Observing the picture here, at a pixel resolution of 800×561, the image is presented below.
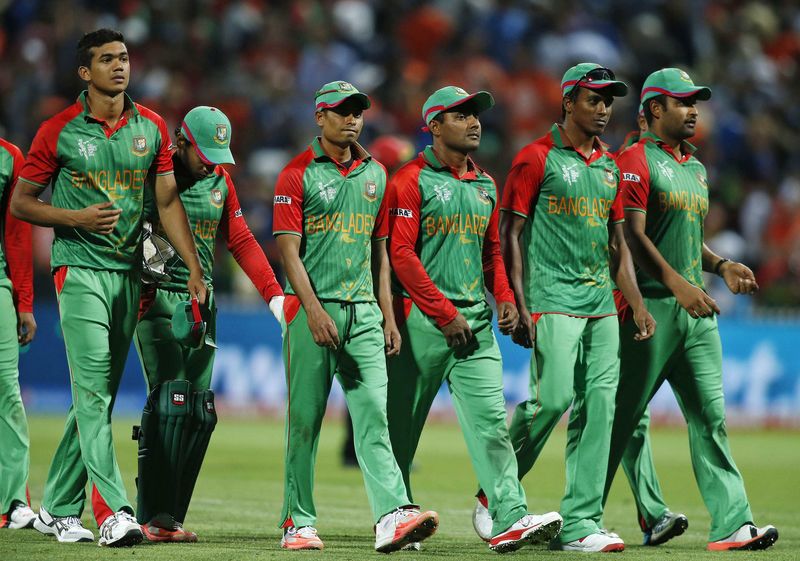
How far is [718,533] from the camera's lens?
817 cm

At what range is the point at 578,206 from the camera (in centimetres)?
813

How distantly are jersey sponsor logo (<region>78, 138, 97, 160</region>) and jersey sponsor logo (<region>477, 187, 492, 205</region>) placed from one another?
2.24m

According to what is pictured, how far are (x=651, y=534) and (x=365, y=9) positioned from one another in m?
16.3

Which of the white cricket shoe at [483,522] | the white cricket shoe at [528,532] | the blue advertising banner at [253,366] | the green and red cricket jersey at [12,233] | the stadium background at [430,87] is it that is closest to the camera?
the white cricket shoe at [528,532]

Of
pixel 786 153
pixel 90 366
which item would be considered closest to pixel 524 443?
pixel 90 366

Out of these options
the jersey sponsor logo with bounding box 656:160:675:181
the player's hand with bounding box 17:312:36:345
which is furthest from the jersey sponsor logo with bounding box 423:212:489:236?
the player's hand with bounding box 17:312:36:345

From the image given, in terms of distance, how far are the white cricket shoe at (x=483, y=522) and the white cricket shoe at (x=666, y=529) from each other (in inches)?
41.0

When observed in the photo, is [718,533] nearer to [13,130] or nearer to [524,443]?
[524,443]

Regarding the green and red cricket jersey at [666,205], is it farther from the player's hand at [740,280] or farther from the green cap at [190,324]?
the green cap at [190,324]

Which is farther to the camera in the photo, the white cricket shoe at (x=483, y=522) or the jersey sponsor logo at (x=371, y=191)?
the white cricket shoe at (x=483, y=522)

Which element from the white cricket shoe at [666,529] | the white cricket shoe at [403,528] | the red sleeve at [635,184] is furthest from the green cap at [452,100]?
the white cricket shoe at [666,529]

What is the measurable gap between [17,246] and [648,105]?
4157 mm

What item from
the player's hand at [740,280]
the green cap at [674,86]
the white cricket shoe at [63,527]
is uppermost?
the green cap at [674,86]

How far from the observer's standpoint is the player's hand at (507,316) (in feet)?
25.8
